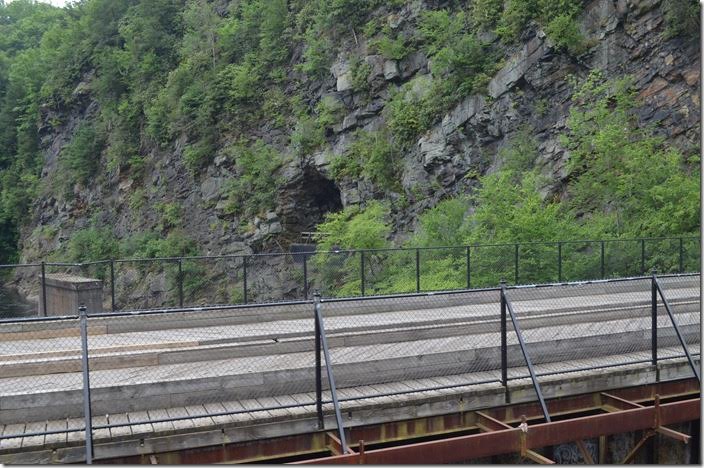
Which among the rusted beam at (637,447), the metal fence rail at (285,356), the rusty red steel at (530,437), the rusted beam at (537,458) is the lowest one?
the rusted beam at (637,447)

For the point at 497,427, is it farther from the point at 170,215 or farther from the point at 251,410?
the point at 170,215

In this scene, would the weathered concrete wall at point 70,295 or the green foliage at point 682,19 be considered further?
the green foliage at point 682,19

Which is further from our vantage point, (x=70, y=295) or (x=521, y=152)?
(x=521, y=152)

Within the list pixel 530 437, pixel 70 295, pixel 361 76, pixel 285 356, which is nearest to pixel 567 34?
pixel 361 76

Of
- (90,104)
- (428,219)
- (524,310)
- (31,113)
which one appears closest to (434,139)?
(428,219)

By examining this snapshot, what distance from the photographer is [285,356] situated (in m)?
10.4

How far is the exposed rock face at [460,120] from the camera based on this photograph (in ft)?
86.2

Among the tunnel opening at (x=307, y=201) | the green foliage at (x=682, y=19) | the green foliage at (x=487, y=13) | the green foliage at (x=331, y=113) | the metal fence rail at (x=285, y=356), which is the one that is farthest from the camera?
the tunnel opening at (x=307, y=201)

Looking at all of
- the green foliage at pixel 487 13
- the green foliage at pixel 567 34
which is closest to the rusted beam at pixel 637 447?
the green foliage at pixel 567 34

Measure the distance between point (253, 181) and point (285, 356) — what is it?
30532 mm

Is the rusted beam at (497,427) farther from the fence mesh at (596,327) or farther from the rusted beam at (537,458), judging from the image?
the fence mesh at (596,327)

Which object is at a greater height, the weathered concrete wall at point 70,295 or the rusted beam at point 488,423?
the weathered concrete wall at point 70,295

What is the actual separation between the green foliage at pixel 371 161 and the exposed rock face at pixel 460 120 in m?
0.53

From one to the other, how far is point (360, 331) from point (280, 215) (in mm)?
27681
